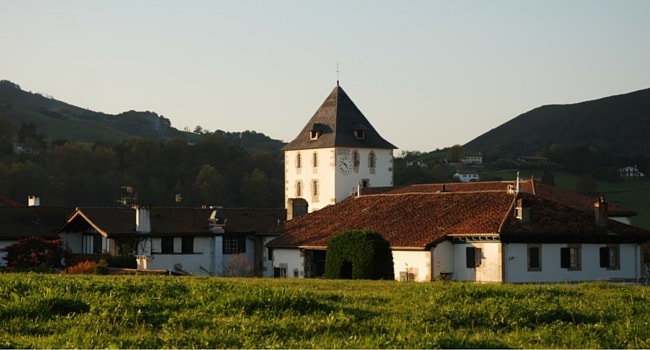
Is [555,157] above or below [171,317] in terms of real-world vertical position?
above

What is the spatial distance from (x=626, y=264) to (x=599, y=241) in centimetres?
206

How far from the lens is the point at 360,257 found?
148 feet

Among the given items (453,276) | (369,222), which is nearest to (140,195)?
(369,222)

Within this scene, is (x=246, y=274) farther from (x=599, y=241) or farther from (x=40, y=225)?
(x=599, y=241)

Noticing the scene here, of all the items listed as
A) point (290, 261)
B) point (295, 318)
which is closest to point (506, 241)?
point (290, 261)

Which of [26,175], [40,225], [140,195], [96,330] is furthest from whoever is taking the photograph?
[140,195]

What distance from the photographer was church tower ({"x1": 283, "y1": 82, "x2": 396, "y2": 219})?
75.4 metres

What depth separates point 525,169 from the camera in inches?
5364

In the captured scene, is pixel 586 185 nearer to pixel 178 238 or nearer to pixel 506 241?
pixel 178 238

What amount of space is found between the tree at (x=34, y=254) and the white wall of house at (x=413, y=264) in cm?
1578

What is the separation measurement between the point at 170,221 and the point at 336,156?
18502 mm

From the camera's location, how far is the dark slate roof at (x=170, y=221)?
5662cm

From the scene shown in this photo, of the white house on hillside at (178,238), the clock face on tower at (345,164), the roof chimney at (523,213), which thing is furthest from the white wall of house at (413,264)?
the clock face on tower at (345,164)

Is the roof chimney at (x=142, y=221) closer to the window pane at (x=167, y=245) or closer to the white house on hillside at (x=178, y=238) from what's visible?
the white house on hillside at (x=178, y=238)
